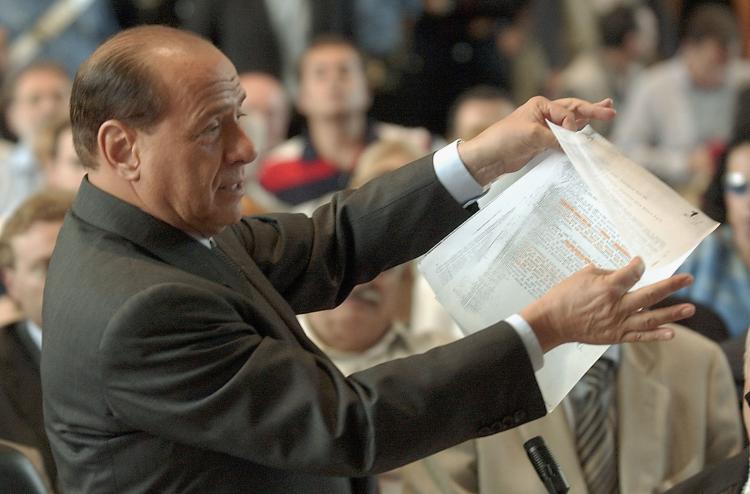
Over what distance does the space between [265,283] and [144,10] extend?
429 centimetres

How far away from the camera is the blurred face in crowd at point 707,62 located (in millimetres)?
5816

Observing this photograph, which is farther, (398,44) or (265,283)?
(398,44)

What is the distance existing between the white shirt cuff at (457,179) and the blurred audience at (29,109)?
3.25 meters

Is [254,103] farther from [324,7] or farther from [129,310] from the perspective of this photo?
[129,310]

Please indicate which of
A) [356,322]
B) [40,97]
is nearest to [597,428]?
[356,322]

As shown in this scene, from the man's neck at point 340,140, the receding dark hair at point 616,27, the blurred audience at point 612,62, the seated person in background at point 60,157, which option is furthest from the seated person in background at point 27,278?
the receding dark hair at point 616,27

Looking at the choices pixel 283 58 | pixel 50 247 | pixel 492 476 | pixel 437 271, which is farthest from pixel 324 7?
pixel 437 271

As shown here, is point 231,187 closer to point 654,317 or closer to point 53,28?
point 654,317

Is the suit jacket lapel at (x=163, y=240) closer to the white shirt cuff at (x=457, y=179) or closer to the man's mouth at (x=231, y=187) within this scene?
the man's mouth at (x=231, y=187)

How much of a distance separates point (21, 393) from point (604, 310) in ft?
5.68

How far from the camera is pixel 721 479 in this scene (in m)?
2.37

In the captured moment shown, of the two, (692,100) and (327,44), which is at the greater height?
(327,44)

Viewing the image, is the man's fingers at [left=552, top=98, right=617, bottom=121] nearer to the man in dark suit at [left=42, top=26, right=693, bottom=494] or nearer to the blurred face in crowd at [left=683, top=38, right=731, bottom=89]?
→ the man in dark suit at [left=42, top=26, right=693, bottom=494]

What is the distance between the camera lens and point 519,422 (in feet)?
5.75
